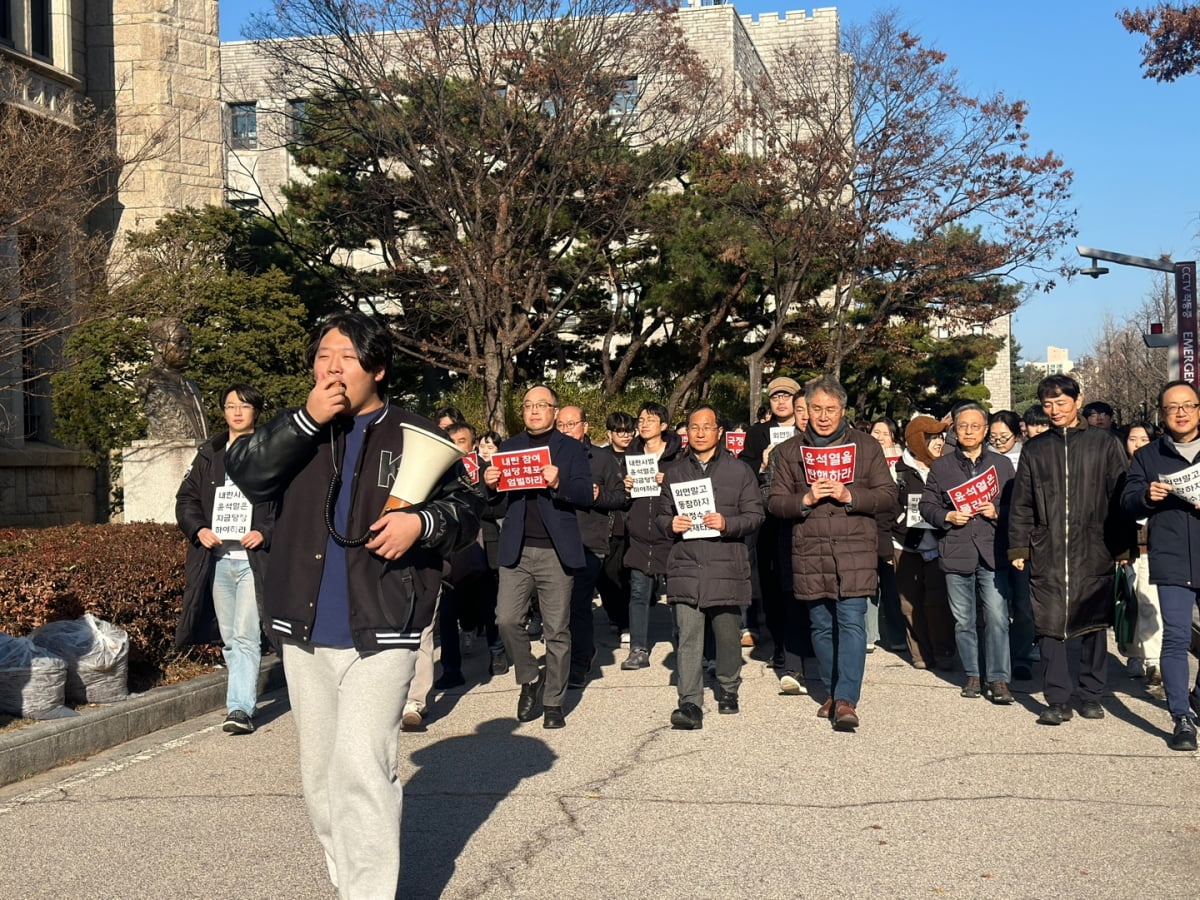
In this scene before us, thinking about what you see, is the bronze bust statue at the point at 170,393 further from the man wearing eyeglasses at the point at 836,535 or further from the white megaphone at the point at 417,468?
the white megaphone at the point at 417,468

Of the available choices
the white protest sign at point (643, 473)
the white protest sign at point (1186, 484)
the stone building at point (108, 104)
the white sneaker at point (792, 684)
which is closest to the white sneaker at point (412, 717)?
the white sneaker at point (792, 684)

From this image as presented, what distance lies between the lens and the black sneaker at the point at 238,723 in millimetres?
8102

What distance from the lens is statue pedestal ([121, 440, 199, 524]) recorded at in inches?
587

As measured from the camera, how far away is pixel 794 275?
1163 inches

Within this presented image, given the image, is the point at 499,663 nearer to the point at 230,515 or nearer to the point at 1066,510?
the point at 230,515

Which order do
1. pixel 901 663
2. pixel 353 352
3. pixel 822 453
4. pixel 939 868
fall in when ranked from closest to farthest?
pixel 353 352 → pixel 939 868 → pixel 822 453 → pixel 901 663

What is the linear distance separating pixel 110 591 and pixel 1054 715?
232 inches

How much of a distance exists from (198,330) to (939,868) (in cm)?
1610

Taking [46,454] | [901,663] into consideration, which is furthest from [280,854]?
[46,454]

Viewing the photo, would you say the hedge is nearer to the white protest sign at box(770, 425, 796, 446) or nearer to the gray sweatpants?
the gray sweatpants

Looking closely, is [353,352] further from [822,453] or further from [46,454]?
[46,454]

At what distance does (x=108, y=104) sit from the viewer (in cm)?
2078

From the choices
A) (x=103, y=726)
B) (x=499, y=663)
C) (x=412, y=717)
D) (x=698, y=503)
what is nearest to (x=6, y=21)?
(x=499, y=663)

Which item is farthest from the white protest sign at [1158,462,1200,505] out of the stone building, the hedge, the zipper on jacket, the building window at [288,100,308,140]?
the building window at [288,100,308,140]
